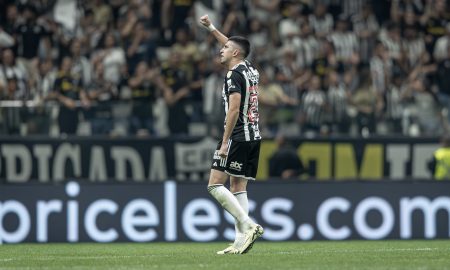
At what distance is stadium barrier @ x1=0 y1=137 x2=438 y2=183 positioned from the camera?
19.7 m

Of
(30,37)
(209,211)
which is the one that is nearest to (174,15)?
(30,37)

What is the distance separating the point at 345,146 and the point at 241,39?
855 centimetres

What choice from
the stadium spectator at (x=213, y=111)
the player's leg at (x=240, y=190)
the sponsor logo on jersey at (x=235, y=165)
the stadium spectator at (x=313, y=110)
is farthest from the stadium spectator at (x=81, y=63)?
the sponsor logo on jersey at (x=235, y=165)

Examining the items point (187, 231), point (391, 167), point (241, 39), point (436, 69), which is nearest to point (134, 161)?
point (187, 231)

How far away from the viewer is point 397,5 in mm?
24672

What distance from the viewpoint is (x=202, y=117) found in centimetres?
1973

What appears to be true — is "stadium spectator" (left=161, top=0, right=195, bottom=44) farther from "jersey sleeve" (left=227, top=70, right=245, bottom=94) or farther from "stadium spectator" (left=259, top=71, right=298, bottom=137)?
"jersey sleeve" (left=227, top=70, right=245, bottom=94)

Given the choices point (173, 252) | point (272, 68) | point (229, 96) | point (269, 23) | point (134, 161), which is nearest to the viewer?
point (229, 96)

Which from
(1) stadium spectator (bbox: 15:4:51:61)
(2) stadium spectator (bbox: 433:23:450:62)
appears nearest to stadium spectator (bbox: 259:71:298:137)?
(2) stadium spectator (bbox: 433:23:450:62)

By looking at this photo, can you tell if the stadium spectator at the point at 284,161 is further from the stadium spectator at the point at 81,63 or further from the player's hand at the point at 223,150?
the player's hand at the point at 223,150

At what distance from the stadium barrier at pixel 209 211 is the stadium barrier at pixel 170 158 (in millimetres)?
2334

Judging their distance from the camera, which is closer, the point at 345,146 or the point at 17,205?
the point at 17,205

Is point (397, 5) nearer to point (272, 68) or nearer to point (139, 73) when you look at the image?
point (272, 68)

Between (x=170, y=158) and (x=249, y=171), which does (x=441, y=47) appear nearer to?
(x=170, y=158)
